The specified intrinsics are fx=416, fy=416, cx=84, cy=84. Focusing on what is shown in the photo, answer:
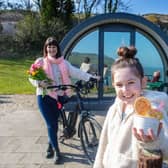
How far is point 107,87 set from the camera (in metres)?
10.8

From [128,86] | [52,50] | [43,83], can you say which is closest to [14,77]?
[52,50]

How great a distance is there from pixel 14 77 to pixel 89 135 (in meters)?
12.7

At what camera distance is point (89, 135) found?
19.5 feet

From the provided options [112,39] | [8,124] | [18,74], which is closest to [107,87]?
[112,39]

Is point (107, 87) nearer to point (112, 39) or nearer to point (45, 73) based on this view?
point (112, 39)

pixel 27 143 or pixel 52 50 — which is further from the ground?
pixel 52 50

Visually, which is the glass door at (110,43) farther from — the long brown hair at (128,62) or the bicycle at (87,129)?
the long brown hair at (128,62)

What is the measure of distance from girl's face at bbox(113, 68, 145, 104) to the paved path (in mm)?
3451

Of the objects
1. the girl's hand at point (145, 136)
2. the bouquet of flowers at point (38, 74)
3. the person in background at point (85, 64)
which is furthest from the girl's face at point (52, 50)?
the person in background at point (85, 64)

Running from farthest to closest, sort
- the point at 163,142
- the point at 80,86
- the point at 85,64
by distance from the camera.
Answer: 1. the point at 85,64
2. the point at 80,86
3. the point at 163,142

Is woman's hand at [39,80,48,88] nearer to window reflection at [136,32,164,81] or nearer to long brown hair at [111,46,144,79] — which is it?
long brown hair at [111,46,144,79]

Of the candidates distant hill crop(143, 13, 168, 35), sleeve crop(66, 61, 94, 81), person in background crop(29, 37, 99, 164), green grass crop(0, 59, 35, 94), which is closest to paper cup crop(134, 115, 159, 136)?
person in background crop(29, 37, 99, 164)

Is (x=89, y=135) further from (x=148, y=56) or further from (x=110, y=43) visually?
(x=148, y=56)

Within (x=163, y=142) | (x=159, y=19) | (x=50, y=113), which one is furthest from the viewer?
(x=159, y=19)
